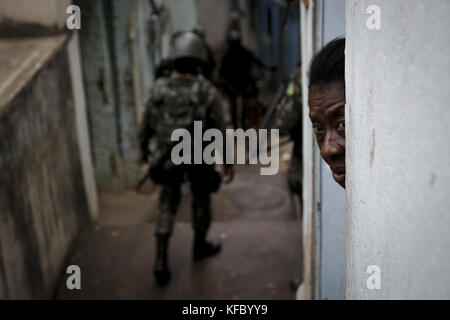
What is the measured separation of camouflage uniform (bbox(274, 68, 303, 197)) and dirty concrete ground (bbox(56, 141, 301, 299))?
2.53 feet

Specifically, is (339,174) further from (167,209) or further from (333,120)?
(167,209)

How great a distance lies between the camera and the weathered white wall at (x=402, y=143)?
2.63ft

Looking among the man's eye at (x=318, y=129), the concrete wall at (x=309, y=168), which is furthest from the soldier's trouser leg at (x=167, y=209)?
the man's eye at (x=318, y=129)

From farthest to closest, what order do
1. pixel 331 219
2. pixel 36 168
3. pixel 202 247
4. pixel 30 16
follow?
pixel 202 247, pixel 30 16, pixel 36 168, pixel 331 219

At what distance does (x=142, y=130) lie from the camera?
12.3 feet

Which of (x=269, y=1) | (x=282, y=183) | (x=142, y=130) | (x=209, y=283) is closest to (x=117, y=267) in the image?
(x=209, y=283)

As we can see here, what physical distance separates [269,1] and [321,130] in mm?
9715

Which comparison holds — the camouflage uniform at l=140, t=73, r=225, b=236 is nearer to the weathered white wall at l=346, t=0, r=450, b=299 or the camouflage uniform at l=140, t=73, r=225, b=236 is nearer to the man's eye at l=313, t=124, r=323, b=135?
the man's eye at l=313, t=124, r=323, b=135

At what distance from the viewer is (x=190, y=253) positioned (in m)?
4.14

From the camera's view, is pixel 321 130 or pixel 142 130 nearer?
pixel 321 130

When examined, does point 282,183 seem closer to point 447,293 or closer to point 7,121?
point 7,121

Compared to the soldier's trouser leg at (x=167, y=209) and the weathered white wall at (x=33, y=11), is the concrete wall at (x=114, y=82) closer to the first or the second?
the weathered white wall at (x=33, y=11)

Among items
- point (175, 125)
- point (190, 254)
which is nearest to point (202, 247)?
point (190, 254)

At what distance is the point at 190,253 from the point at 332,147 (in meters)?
2.92
